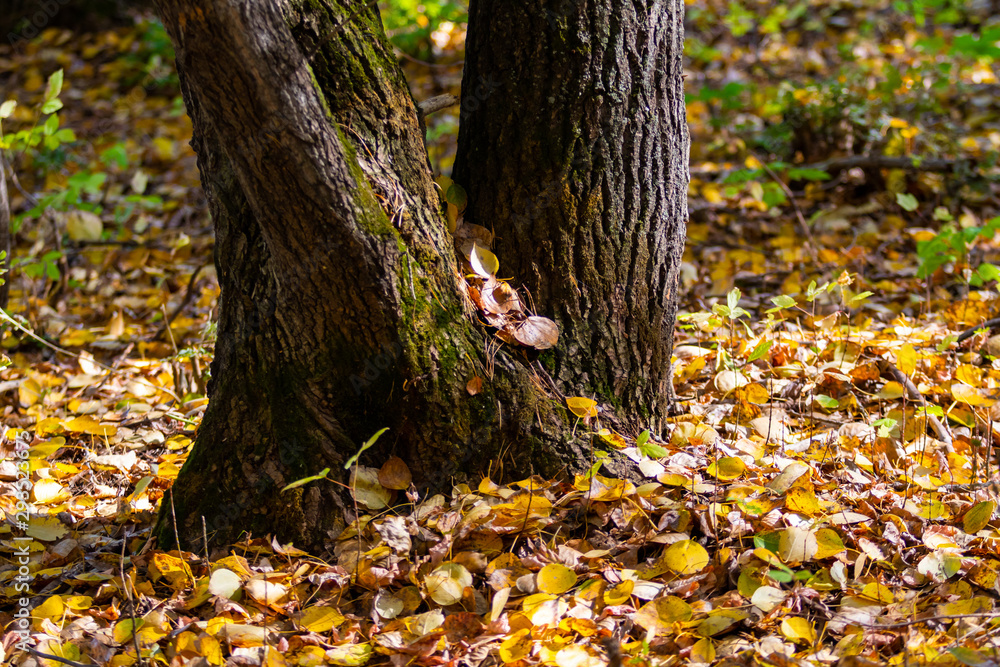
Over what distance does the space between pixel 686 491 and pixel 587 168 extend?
0.81 meters

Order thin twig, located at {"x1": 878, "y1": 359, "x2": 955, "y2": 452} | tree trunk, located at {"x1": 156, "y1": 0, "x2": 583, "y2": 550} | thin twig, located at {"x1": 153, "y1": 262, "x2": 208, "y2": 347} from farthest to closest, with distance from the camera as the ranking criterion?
thin twig, located at {"x1": 153, "y1": 262, "x2": 208, "y2": 347} < thin twig, located at {"x1": 878, "y1": 359, "x2": 955, "y2": 452} < tree trunk, located at {"x1": 156, "y1": 0, "x2": 583, "y2": 550}

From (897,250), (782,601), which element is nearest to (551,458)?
(782,601)

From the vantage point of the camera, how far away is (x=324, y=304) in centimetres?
158

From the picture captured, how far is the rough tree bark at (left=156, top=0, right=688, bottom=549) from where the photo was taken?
54.9 inches

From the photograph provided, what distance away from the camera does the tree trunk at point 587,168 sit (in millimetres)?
1661

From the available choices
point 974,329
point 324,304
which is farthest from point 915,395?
point 324,304

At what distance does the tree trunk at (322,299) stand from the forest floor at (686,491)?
10 cm

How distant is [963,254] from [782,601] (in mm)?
2033

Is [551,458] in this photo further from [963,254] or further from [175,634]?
[963,254]

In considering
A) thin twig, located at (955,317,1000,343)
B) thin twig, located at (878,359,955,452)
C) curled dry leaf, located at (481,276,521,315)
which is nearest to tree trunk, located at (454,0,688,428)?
curled dry leaf, located at (481,276,521,315)

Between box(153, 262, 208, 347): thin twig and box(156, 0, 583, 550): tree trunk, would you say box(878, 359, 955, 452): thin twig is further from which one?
box(153, 262, 208, 347): thin twig

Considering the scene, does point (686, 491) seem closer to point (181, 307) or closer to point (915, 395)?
point (915, 395)

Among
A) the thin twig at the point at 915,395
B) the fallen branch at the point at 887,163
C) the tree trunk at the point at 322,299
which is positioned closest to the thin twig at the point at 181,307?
the tree trunk at the point at 322,299

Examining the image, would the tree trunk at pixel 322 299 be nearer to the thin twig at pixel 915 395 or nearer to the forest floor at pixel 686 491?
the forest floor at pixel 686 491
